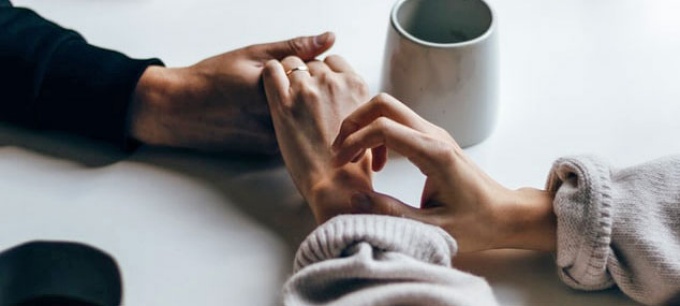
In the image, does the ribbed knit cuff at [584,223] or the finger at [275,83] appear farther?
the finger at [275,83]

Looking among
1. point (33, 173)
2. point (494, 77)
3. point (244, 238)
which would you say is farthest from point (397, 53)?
point (33, 173)

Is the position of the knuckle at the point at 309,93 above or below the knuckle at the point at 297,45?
below

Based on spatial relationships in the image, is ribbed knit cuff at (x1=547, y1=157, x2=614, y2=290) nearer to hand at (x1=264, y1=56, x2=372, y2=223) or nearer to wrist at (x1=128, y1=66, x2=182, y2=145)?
hand at (x1=264, y1=56, x2=372, y2=223)

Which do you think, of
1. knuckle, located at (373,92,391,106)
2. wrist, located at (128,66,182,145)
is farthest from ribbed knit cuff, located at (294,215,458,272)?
wrist, located at (128,66,182,145)

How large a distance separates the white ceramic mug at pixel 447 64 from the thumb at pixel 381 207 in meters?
0.12

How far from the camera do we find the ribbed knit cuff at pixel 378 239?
23.2 inches

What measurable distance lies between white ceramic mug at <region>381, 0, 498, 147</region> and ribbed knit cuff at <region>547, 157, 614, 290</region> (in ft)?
0.37

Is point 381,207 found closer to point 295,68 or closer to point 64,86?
point 295,68

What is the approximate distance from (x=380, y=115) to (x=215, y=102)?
16cm

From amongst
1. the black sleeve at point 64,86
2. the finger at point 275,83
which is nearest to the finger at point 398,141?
the finger at point 275,83

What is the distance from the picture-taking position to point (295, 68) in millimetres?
770

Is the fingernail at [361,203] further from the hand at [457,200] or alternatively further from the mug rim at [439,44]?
the mug rim at [439,44]

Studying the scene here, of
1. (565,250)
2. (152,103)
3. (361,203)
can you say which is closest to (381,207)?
(361,203)

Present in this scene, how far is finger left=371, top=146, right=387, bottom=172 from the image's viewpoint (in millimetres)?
700
